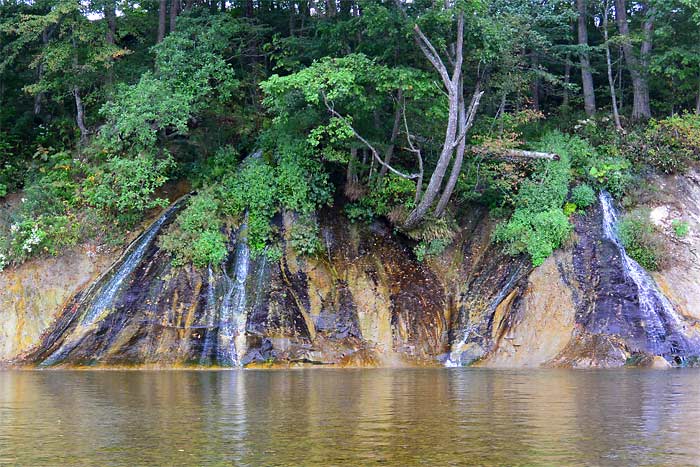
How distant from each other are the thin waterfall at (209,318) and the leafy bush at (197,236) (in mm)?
441

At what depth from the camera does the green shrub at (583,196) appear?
A: 24.6m

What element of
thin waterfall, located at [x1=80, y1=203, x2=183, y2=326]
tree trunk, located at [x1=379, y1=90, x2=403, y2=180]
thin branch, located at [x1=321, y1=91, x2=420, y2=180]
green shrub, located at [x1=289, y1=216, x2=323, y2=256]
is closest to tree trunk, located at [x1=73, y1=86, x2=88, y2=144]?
thin waterfall, located at [x1=80, y1=203, x2=183, y2=326]

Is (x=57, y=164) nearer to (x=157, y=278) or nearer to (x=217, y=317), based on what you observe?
(x=157, y=278)

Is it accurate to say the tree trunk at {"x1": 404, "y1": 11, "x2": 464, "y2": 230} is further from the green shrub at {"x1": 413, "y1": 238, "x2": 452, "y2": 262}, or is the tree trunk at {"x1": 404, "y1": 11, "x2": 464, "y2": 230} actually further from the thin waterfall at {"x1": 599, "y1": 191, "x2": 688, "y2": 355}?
the thin waterfall at {"x1": 599, "y1": 191, "x2": 688, "y2": 355}

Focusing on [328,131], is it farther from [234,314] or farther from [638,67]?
[638,67]

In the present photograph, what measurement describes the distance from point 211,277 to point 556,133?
11.6 m

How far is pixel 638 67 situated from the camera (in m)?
29.1

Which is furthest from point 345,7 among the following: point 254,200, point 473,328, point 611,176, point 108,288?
point 108,288

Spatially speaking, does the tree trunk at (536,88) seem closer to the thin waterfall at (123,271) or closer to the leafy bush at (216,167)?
the leafy bush at (216,167)

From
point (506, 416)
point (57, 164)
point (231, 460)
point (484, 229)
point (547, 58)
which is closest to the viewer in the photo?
point (231, 460)

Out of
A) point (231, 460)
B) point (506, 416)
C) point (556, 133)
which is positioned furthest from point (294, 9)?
point (231, 460)

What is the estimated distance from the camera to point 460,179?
2566cm

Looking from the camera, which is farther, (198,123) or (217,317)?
(198,123)

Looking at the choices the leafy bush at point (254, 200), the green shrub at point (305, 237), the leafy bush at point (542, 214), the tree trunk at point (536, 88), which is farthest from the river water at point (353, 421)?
the tree trunk at point (536, 88)
